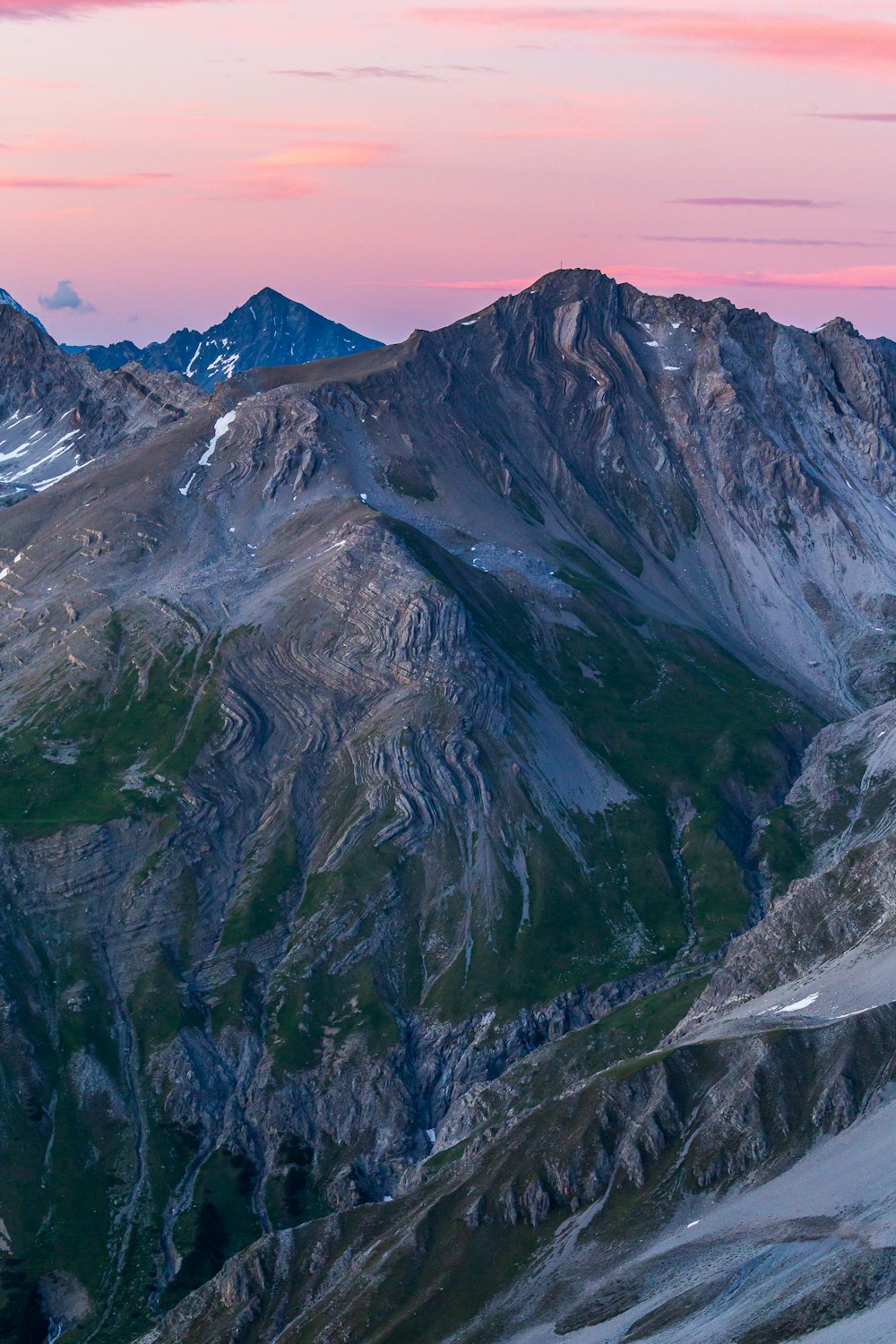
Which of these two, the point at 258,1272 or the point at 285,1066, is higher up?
the point at 285,1066

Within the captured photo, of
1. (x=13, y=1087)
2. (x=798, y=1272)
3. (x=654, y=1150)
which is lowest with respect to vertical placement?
(x=798, y=1272)

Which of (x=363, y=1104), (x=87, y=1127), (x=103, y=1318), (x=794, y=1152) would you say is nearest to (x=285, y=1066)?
(x=363, y=1104)

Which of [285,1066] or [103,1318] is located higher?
[285,1066]

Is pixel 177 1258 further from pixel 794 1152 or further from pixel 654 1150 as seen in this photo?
pixel 794 1152

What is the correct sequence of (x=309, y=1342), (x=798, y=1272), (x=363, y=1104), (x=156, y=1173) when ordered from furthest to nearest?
1. (x=363, y=1104)
2. (x=156, y=1173)
3. (x=309, y=1342)
4. (x=798, y=1272)

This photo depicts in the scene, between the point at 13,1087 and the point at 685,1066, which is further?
the point at 13,1087

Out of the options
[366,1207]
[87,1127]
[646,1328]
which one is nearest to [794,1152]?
[646,1328]

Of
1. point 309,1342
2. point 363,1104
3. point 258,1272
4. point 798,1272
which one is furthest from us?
point 363,1104

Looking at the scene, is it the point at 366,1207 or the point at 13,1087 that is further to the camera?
the point at 13,1087

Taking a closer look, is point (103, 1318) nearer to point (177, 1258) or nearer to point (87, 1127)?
point (177, 1258)
